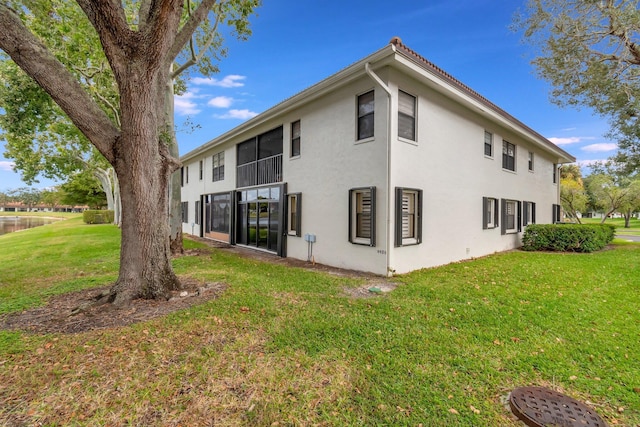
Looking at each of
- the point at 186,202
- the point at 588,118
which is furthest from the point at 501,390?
the point at 186,202

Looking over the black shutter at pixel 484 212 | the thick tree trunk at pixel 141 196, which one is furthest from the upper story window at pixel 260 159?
the black shutter at pixel 484 212

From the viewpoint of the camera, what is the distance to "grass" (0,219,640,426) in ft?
7.78

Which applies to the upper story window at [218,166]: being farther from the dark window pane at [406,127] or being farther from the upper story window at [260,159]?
the dark window pane at [406,127]

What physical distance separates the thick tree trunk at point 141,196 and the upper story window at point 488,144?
35.3 feet

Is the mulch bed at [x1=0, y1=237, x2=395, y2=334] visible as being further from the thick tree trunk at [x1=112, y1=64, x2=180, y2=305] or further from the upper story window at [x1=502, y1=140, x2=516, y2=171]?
the upper story window at [x1=502, y1=140, x2=516, y2=171]

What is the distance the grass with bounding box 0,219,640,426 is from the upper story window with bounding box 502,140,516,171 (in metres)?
7.52

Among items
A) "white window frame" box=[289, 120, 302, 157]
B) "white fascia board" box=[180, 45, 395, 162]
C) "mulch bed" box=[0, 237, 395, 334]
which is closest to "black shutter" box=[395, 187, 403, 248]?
"mulch bed" box=[0, 237, 395, 334]

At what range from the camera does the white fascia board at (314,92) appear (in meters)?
6.49

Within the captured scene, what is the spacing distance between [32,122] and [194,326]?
8.50 m

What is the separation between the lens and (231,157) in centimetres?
1383

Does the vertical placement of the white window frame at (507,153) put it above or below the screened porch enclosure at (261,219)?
above

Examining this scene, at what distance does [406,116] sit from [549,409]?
671 centimetres

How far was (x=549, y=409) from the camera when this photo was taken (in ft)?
7.85

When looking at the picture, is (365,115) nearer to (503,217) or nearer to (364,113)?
(364,113)
